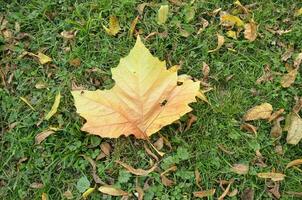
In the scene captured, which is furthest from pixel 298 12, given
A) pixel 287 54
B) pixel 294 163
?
pixel 294 163

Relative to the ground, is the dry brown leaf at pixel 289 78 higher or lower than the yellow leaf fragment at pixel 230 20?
lower

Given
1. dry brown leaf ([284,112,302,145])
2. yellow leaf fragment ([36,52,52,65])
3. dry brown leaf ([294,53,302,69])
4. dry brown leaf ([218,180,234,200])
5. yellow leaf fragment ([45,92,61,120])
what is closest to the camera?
dry brown leaf ([218,180,234,200])

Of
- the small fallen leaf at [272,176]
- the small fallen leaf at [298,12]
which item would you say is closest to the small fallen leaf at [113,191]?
the small fallen leaf at [272,176]

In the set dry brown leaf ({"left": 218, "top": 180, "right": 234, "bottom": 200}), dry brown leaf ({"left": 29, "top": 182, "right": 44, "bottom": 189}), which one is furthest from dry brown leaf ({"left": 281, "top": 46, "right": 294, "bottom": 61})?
dry brown leaf ({"left": 29, "top": 182, "right": 44, "bottom": 189})

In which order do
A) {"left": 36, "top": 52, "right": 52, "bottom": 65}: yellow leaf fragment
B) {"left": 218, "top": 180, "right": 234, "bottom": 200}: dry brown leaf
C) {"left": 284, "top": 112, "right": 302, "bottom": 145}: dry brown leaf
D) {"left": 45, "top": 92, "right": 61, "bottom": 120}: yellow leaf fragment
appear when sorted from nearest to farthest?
{"left": 218, "top": 180, "right": 234, "bottom": 200}: dry brown leaf, {"left": 284, "top": 112, "right": 302, "bottom": 145}: dry brown leaf, {"left": 45, "top": 92, "right": 61, "bottom": 120}: yellow leaf fragment, {"left": 36, "top": 52, "right": 52, "bottom": 65}: yellow leaf fragment

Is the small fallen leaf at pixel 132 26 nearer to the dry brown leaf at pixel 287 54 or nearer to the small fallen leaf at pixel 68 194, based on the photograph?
the dry brown leaf at pixel 287 54

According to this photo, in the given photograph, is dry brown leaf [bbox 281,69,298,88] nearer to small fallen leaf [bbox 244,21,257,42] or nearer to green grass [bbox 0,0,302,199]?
green grass [bbox 0,0,302,199]

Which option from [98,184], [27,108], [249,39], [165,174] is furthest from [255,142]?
[27,108]
